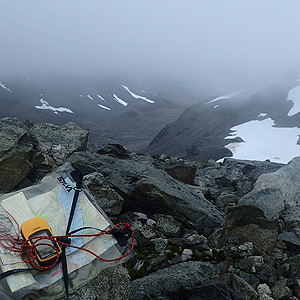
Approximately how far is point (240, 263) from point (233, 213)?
1582 millimetres

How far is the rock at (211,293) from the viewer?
4.67 m

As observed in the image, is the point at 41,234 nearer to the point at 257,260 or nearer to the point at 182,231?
the point at 182,231

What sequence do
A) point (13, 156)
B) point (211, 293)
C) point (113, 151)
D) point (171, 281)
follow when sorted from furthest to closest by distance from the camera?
point (113, 151) < point (13, 156) < point (171, 281) < point (211, 293)

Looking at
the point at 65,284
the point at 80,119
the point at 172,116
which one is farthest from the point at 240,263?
the point at 172,116

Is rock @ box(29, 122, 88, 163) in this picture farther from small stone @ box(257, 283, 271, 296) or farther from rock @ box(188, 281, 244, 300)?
small stone @ box(257, 283, 271, 296)

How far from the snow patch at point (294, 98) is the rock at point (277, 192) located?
45107 mm

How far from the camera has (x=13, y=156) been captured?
8.89m

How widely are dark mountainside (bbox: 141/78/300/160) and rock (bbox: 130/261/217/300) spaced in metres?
30.5

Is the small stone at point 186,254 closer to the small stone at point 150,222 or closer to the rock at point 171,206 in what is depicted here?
the small stone at point 150,222

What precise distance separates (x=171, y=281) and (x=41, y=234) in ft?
7.96

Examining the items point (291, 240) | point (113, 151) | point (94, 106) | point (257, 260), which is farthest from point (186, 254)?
point (94, 106)

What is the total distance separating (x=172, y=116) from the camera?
14438 centimetres

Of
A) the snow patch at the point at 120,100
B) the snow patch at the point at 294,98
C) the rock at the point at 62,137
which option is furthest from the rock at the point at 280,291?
the snow patch at the point at 120,100

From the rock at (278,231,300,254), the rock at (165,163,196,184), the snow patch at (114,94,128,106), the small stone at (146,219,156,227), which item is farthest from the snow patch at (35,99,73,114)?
the rock at (278,231,300,254)
